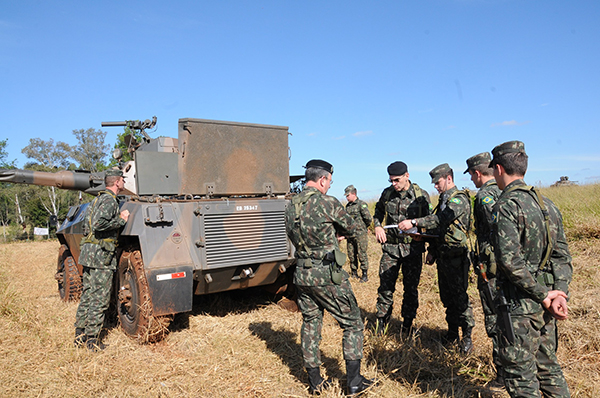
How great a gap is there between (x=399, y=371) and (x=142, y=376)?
235 cm

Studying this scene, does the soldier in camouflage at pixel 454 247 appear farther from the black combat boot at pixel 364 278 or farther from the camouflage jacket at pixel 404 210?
the black combat boot at pixel 364 278

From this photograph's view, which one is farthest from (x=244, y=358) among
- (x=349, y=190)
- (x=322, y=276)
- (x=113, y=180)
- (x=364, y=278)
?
(x=349, y=190)

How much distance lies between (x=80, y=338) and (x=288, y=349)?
229cm

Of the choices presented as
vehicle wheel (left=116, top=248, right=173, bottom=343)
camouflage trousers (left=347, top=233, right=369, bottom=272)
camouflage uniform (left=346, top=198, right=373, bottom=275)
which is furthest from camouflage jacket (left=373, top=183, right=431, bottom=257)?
camouflage trousers (left=347, top=233, right=369, bottom=272)

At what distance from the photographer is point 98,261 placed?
15.5 ft

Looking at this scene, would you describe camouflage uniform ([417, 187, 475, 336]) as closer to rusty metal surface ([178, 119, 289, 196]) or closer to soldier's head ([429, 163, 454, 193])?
soldier's head ([429, 163, 454, 193])

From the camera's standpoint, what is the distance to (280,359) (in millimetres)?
4312

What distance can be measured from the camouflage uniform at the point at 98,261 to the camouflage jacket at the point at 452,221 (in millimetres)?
3333

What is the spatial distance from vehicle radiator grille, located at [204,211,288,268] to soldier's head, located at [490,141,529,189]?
123 inches

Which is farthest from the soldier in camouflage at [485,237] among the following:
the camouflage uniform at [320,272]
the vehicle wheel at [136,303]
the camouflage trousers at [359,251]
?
the camouflage trousers at [359,251]

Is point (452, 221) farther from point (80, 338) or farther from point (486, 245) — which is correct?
point (80, 338)

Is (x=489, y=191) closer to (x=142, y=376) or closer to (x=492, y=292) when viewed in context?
(x=492, y=292)

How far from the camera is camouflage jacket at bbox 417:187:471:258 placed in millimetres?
4141

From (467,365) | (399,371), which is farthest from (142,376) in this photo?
(467,365)
